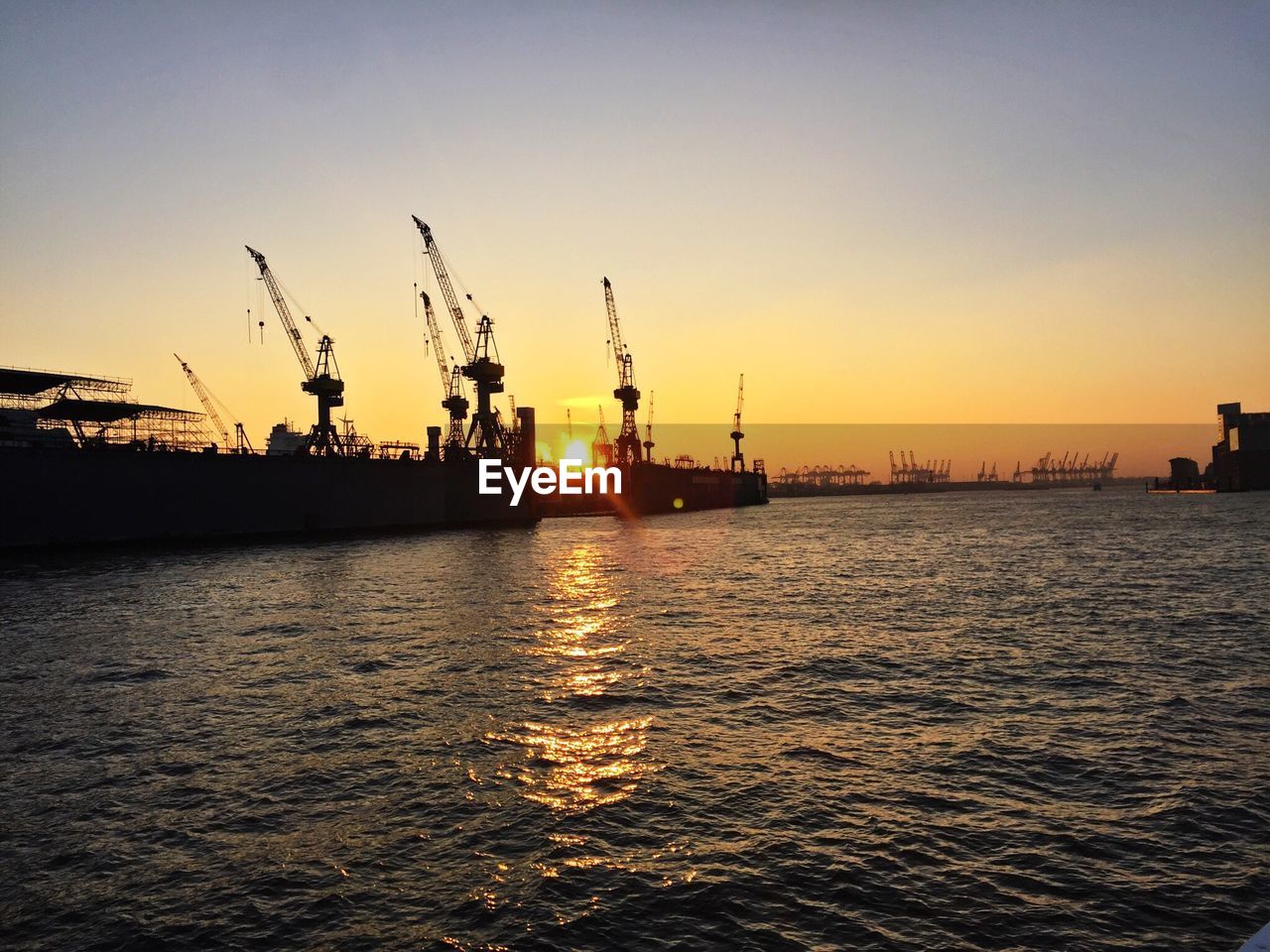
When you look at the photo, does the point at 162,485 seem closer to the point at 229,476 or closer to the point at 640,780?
the point at 229,476

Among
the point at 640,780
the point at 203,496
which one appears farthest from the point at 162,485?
the point at 640,780

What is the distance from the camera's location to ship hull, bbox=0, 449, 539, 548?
78125 millimetres

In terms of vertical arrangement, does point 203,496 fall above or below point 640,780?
above

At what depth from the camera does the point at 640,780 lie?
17094 millimetres

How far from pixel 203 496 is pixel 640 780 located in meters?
94.6

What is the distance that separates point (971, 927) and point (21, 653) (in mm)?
37977

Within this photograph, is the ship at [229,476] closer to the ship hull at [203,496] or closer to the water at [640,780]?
the ship hull at [203,496]

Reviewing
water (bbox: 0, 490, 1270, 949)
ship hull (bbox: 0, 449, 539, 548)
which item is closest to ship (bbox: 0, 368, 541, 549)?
ship hull (bbox: 0, 449, 539, 548)

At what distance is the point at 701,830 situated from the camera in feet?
47.5

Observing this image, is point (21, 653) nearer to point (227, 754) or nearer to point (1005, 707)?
point (227, 754)

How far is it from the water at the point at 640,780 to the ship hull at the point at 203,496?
155ft

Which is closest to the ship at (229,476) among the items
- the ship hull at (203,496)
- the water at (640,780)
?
the ship hull at (203,496)

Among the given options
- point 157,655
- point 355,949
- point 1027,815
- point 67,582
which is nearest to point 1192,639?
point 1027,815

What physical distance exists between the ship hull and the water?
47344mm
